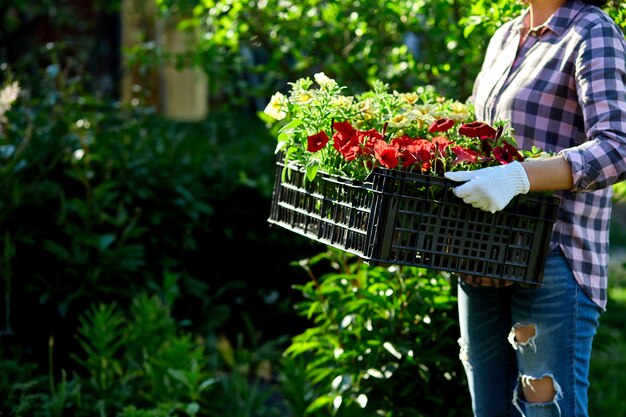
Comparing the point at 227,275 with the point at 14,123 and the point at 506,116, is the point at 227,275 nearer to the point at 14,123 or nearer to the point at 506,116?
the point at 14,123

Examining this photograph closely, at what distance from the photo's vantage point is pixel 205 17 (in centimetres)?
527

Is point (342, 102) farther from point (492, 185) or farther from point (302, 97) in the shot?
point (492, 185)

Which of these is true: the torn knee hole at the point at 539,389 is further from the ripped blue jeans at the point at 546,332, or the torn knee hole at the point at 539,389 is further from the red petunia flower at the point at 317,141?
the red petunia flower at the point at 317,141

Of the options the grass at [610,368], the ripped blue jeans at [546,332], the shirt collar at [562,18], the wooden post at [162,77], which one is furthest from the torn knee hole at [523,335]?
the wooden post at [162,77]

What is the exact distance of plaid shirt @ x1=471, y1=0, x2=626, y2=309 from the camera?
2.39 m

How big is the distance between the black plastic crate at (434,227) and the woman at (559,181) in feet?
0.26

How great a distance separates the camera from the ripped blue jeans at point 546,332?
99.4 inches

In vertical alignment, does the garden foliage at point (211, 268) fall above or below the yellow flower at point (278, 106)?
below

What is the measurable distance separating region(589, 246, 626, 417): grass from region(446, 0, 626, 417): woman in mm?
1319

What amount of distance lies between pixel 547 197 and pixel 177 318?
2.84 meters

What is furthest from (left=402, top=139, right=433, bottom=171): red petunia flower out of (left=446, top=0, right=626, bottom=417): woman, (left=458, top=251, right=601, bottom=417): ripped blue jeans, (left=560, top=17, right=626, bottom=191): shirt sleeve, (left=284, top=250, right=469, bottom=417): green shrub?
(left=284, top=250, right=469, bottom=417): green shrub

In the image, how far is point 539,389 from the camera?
2.58m

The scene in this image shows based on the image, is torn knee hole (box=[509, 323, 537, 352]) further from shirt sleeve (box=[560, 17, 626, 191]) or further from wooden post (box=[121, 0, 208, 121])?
wooden post (box=[121, 0, 208, 121])

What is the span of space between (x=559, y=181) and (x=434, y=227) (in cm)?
34
